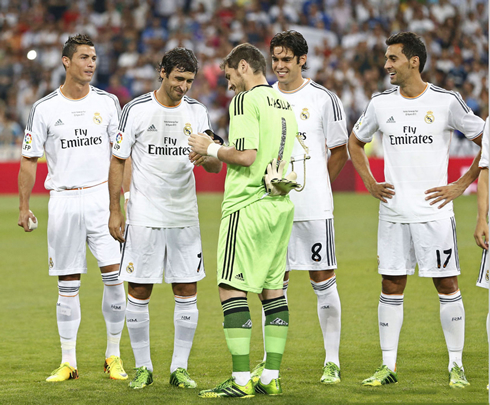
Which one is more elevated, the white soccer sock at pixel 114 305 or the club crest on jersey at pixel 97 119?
the club crest on jersey at pixel 97 119

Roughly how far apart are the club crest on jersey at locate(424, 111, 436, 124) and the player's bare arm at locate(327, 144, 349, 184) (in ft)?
2.27

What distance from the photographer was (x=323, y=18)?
23.8 metres

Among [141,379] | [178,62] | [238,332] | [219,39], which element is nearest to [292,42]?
[178,62]

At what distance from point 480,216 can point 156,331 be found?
3606mm

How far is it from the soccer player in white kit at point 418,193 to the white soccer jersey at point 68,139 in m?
2.27

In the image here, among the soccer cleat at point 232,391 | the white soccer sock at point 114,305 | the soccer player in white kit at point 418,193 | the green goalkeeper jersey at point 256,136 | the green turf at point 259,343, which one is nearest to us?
the green goalkeeper jersey at point 256,136

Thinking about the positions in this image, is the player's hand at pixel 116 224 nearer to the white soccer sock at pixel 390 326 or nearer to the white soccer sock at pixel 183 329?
the white soccer sock at pixel 183 329

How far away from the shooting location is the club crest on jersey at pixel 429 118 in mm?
5316

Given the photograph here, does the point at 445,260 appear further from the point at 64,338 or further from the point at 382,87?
the point at 382,87

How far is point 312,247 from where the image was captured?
566 centimetres

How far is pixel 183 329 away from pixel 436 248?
1924mm

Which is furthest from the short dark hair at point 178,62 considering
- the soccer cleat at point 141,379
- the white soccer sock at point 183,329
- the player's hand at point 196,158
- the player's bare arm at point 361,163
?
the soccer cleat at point 141,379

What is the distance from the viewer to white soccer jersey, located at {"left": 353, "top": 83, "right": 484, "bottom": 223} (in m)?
5.32

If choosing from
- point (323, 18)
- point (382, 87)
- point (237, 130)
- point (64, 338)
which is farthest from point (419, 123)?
point (323, 18)
